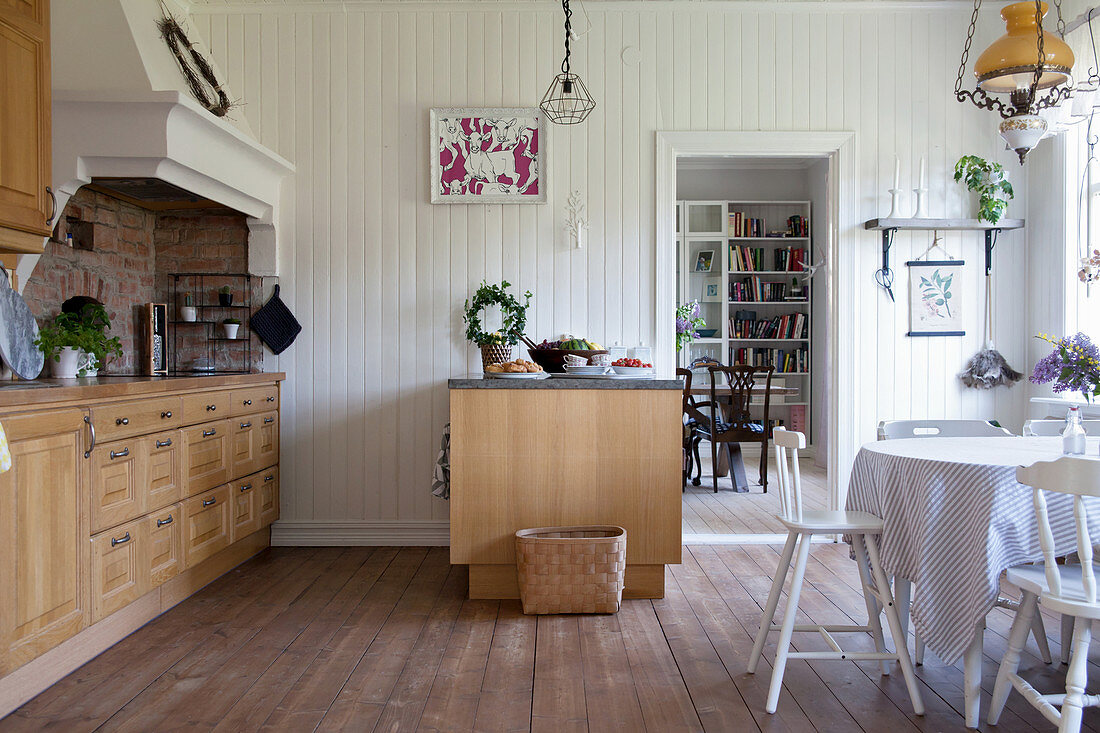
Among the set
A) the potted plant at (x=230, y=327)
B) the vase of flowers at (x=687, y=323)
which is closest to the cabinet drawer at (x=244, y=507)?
the potted plant at (x=230, y=327)

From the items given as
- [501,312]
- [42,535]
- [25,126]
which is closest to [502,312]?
[501,312]

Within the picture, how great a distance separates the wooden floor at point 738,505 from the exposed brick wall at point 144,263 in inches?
109

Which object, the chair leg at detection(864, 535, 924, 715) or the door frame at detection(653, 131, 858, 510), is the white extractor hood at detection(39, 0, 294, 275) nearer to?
the door frame at detection(653, 131, 858, 510)

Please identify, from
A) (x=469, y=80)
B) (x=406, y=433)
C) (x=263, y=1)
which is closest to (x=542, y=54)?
(x=469, y=80)

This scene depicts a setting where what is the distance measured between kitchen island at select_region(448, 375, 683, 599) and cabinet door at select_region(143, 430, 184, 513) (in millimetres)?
1087

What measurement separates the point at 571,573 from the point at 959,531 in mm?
1465

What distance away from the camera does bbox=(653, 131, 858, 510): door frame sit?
4406 millimetres

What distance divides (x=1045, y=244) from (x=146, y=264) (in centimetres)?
473

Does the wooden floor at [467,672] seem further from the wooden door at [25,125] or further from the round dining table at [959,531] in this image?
the wooden door at [25,125]

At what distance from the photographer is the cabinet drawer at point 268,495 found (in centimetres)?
414

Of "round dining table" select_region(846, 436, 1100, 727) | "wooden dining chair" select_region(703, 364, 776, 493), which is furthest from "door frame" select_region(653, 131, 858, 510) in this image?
"round dining table" select_region(846, 436, 1100, 727)

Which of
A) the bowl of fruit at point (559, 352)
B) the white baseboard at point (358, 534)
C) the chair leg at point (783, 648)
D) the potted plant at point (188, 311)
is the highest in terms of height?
the potted plant at point (188, 311)

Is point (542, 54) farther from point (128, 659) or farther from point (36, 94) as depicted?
point (128, 659)

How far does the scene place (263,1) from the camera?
436cm
